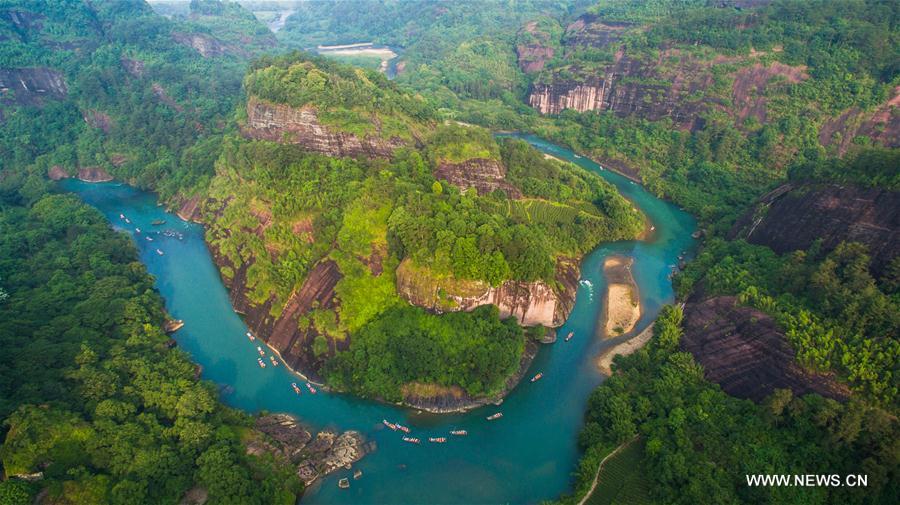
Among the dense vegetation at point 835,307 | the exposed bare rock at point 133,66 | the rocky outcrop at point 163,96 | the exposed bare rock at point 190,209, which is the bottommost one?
the exposed bare rock at point 190,209

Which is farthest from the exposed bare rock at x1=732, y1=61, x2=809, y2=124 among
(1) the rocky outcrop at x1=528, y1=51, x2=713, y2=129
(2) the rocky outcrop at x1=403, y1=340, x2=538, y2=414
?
(2) the rocky outcrop at x1=403, y1=340, x2=538, y2=414

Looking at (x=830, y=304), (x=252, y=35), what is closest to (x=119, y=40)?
(x=252, y=35)

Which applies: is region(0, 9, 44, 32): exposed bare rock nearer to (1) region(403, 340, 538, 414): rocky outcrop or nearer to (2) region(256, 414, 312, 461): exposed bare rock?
(2) region(256, 414, 312, 461): exposed bare rock

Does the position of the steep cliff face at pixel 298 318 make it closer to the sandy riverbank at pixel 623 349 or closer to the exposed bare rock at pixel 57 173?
the sandy riverbank at pixel 623 349

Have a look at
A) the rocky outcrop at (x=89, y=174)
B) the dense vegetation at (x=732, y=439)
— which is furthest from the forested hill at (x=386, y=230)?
the rocky outcrop at (x=89, y=174)

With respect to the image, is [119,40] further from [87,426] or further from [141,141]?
[87,426]

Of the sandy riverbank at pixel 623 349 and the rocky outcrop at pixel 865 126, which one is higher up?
the rocky outcrop at pixel 865 126
